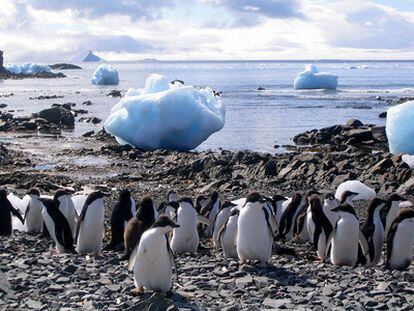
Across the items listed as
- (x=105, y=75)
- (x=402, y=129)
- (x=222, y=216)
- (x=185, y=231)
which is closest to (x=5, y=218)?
(x=185, y=231)

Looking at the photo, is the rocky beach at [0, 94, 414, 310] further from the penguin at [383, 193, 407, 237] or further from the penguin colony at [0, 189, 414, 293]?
the penguin at [383, 193, 407, 237]

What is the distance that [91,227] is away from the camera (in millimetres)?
8242

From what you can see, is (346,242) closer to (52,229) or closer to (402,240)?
(402,240)

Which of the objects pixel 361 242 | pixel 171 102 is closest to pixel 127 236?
pixel 361 242

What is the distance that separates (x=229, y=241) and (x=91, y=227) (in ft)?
5.26

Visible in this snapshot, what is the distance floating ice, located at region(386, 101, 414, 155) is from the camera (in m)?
17.8

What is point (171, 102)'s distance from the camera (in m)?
21.2

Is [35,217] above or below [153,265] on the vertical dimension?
below

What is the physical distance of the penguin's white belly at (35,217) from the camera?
9906 mm

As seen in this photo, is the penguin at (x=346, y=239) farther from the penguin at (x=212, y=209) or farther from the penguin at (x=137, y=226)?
the penguin at (x=212, y=209)

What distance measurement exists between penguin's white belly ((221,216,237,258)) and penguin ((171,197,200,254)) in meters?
0.37

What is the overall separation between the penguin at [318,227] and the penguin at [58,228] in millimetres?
2869

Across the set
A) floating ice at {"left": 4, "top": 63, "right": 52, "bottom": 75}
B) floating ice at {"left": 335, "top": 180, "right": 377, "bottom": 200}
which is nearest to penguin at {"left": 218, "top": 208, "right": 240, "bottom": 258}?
floating ice at {"left": 335, "top": 180, "right": 377, "bottom": 200}

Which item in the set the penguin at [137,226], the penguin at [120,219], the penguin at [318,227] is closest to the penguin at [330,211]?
the penguin at [318,227]
